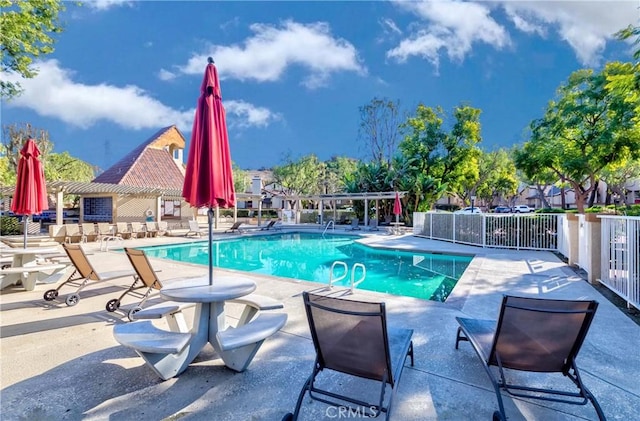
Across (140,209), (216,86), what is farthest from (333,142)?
(216,86)

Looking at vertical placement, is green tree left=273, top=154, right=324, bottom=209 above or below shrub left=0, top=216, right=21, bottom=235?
above

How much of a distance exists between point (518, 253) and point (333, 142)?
89279mm

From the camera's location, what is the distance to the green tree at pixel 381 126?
110 feet

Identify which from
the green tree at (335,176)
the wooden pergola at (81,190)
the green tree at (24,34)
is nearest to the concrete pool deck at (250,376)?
the green tree at (24,34)

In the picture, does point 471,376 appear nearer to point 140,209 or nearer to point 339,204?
point 140,209

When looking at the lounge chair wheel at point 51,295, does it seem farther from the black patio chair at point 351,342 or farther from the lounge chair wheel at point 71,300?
the black patio chair at point 351,342

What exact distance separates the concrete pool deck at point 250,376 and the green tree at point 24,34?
7.52 meters

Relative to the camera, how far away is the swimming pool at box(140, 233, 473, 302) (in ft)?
27.3

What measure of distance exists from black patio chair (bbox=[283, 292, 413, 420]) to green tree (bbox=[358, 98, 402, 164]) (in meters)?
32.4

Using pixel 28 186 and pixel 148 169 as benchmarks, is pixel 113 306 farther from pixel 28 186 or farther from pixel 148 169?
pixel 148 169

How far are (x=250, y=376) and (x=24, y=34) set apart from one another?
36.8 feet

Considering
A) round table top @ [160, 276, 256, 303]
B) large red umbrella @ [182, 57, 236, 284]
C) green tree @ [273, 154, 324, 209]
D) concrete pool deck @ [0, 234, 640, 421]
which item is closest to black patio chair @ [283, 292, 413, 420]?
concrete pool deck @ [0, 234, 640, 421]

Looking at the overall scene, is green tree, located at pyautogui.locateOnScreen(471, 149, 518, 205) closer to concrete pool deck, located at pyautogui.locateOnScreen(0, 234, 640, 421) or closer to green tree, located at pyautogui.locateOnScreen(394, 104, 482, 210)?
green tree, located at pyautogui.locateOnScreen(394, 104, 482, 210)

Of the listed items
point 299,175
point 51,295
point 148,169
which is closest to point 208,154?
point 51,295
